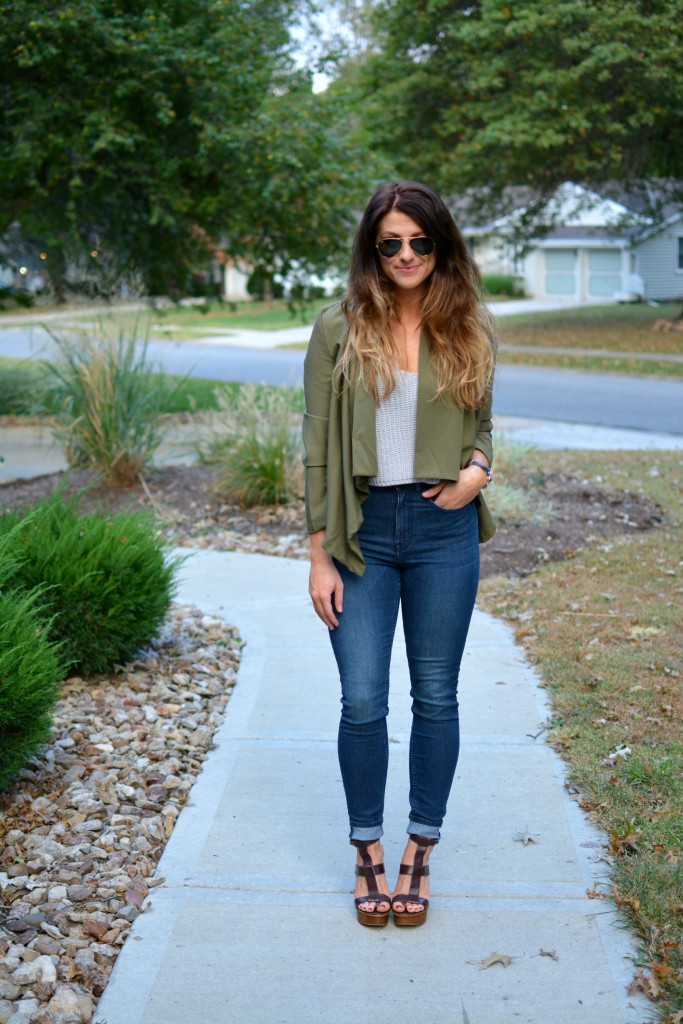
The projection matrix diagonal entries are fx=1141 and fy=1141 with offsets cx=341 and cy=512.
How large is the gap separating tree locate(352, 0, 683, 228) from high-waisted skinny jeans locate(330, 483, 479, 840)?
17.1 metres

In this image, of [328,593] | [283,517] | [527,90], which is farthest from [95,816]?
[527,90]

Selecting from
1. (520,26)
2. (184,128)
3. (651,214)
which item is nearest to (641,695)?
(184,128)

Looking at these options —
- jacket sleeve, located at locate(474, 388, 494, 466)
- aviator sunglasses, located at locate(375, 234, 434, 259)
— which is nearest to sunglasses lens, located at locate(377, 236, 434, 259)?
aviator sunglasses, located at locate(375, 234, 434, 259)

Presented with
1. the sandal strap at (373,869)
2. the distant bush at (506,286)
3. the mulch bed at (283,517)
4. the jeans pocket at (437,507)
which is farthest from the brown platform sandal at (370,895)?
the distant bush at (506,286)

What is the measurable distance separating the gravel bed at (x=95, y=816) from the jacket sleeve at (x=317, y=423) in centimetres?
127

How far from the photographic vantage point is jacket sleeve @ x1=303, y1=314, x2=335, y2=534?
2.99 metres

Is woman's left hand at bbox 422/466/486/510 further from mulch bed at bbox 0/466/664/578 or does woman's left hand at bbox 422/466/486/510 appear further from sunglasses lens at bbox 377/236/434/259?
mulch bed at bbox 0/466/664/578

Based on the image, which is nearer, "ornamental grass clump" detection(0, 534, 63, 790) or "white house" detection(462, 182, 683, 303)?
"ornamental grass clump" detection(0, 534, 63, 790)

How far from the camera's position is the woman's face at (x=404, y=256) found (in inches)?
116

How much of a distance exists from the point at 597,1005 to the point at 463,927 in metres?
0.48

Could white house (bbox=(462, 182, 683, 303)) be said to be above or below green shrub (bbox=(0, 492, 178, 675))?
above

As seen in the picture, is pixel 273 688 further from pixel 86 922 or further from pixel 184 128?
pixel 184 128

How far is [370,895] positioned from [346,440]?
126 centimetres

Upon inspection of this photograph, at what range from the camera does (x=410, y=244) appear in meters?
2.95
